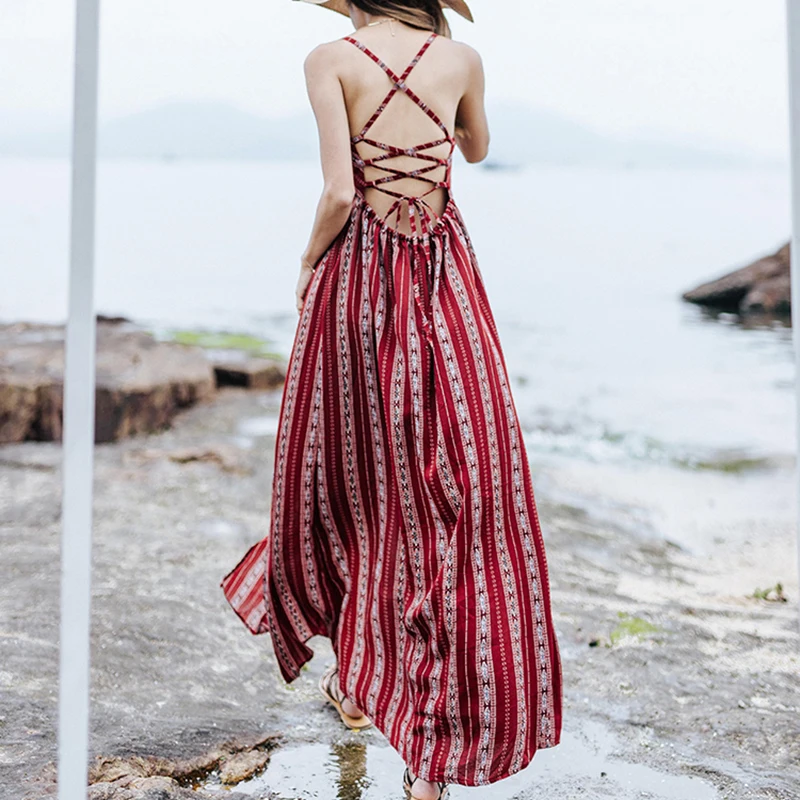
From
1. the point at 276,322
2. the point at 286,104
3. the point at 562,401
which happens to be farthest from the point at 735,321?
the point at 286,104

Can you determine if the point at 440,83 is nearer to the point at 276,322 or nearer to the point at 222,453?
the point at 222,453

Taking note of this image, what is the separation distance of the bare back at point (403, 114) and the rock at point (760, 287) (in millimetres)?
8027

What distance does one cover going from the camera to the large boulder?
4562 millimetres

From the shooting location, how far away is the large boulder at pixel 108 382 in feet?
15.0

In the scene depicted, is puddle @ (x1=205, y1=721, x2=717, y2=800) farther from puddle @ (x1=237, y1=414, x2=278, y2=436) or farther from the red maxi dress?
puddle @ (x1=237, y1=414, x2=278, y2=436)

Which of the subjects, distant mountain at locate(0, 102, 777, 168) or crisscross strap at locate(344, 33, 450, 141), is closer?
crisscross strap at locate(344, 33, 450, 141)

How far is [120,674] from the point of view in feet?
7.87

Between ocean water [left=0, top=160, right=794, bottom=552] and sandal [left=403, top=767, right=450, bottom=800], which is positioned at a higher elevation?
ocean water [left=0, top=160, right=794, bottom=552]

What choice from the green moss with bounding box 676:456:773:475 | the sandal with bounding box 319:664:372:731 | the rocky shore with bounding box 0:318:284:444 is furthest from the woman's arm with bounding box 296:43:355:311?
the green moss with bounding box 676:456:773:475

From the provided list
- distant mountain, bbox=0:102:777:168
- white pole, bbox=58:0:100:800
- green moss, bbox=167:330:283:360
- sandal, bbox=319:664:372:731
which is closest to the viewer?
white pole, bbox=58:0:100:800

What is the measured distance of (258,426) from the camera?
207 inches

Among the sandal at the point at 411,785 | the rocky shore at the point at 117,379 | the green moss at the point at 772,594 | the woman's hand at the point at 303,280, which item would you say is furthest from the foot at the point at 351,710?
the rocky shore at the point at 117,379

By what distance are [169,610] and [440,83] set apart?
62.8 inches

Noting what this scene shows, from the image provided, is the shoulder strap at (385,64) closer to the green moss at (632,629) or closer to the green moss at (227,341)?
the green moss at (632,629)
